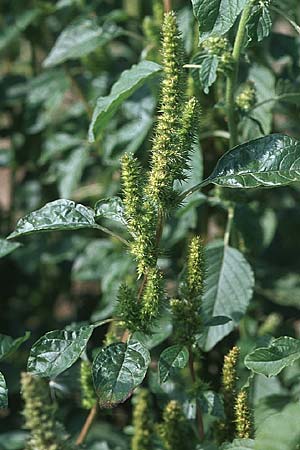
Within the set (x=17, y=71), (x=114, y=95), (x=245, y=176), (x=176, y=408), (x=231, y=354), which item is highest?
(x=17, y=71)

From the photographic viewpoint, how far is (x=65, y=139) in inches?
88.3

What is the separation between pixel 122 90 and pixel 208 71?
150 millimetres

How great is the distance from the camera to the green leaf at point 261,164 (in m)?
1.20

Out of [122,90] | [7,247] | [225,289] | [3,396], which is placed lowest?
[3,396]

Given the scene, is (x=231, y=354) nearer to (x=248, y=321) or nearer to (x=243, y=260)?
(x=243, y=260)

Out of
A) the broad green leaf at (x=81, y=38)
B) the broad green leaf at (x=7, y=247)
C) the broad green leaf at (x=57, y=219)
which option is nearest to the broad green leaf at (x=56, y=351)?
the broad green leaf at (x=57, y=219)

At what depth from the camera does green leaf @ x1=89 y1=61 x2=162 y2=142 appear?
→ 1442mm

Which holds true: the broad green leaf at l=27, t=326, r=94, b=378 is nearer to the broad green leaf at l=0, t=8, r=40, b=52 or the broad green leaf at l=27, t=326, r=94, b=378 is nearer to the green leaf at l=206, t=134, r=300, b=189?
the green leaf at l=206, t=134, r=300, b=189

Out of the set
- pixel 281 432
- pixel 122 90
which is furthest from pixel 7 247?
pixel 281 432

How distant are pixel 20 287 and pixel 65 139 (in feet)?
2.06

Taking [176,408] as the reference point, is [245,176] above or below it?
above

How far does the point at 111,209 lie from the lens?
1271 mm

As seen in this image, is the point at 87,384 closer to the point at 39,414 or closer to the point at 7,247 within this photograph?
the point at 7,247

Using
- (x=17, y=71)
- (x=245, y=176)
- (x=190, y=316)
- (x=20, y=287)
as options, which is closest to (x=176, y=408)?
(x=190, y=316)
